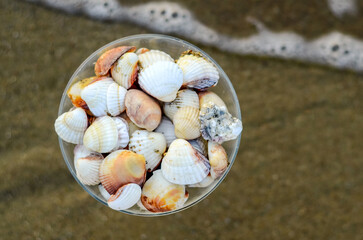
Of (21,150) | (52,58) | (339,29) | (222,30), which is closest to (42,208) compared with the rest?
(21,150)

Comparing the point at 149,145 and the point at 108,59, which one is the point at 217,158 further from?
the point at 108,59

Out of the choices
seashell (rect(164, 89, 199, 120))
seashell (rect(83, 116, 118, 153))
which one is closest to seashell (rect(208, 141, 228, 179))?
seashell (rect(164, 89, 199, 120))

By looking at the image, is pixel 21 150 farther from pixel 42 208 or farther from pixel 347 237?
pixel 347 237

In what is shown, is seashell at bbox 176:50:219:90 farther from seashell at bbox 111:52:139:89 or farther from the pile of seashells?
seashell at bbox 111:52:139:89

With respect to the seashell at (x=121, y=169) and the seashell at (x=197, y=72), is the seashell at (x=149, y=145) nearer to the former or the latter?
the seashell at (x=121, y=169)

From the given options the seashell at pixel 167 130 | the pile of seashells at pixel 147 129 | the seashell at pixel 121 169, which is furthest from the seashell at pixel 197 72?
the seashell at pixel 121 169

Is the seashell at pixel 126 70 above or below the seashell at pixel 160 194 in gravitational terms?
above
